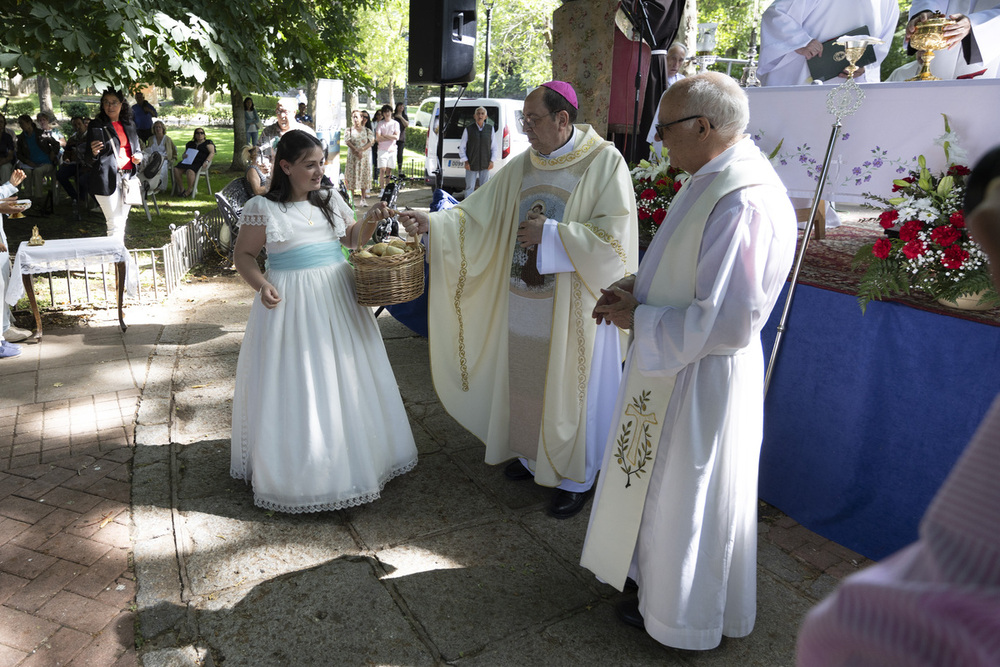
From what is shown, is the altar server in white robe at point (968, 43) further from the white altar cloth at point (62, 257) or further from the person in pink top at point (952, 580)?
the white altar cloth at point (62, 257)

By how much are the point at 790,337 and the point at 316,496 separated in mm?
2503

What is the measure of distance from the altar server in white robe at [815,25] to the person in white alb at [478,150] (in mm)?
9058

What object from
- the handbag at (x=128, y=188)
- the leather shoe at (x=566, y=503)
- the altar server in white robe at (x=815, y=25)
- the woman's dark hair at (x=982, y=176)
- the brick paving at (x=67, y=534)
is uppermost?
the altar server in white robe at (x=815, y=25)

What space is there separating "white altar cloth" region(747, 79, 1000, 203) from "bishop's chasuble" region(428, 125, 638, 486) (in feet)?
3.61

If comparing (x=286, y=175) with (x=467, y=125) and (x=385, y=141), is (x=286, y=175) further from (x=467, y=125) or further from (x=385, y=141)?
(x=385, y=141)

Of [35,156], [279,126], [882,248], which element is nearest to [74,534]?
[882,248]

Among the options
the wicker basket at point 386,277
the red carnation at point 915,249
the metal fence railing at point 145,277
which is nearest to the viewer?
the red carnation at point 915,249

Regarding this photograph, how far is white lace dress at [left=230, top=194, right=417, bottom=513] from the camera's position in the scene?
3.32 meters

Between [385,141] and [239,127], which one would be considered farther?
[385,141]

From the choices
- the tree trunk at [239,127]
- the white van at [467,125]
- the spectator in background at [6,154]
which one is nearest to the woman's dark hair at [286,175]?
the white van at [467,125]

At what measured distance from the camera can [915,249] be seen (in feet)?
9.18

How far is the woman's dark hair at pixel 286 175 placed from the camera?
10.6 ft

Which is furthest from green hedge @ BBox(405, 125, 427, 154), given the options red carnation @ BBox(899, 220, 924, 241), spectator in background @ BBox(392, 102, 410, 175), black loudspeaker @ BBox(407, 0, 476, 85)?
red carnation @ BBox(899, 220, 924, 241)

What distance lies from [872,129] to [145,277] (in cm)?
781
